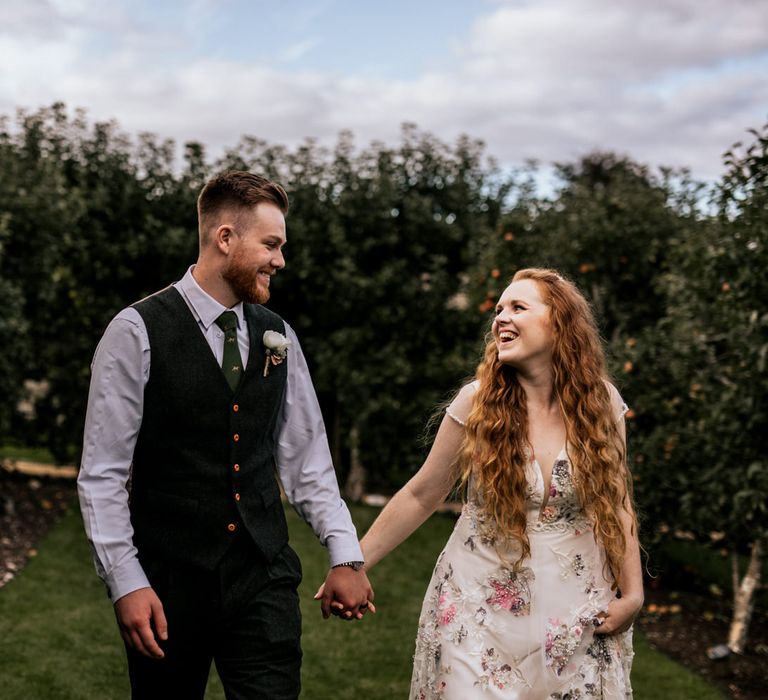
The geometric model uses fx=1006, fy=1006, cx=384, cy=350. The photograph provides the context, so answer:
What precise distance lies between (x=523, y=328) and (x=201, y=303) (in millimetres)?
1107

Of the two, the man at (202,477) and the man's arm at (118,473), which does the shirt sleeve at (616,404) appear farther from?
the man's arm at (118,473)

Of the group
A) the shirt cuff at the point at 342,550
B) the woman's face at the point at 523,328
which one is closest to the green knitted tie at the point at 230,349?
the shirt cuff at the point at 342,550

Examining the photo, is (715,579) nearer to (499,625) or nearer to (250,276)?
(499,625)

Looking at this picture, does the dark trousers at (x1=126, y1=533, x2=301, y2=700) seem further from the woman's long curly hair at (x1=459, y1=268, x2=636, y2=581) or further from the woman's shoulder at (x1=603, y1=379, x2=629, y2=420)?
the woman's shoulder at (x1=603, y1=379, x2=629, y2=420)

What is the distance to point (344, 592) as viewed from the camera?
3.33 m

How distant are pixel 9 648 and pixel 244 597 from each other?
12.1 ft

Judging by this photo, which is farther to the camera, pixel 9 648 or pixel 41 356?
pixel 41 356

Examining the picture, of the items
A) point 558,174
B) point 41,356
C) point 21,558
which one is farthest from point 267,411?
point 41,356

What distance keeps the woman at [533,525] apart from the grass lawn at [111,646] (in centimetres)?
270

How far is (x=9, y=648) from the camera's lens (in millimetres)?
6102

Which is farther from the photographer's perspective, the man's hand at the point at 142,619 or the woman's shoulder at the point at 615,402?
the woman's shoulder at the point at 615,402

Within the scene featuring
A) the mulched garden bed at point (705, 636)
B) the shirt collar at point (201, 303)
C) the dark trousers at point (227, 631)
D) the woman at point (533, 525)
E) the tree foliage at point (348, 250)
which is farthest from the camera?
the tree foliage at point (348, 250)

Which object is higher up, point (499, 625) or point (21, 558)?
point (499, 625)
